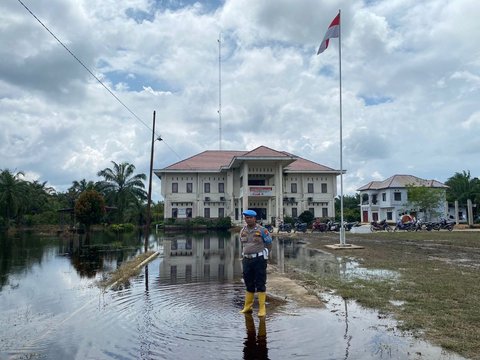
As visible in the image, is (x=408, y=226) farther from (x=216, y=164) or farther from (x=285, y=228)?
(x=216, y=164)

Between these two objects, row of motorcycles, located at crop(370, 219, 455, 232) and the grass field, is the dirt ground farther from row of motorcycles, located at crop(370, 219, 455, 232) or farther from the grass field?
row of motorcycles, located at crop(370, 219, 455, 232)

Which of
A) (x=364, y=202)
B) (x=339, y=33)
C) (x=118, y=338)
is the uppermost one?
(x=339, y=33)

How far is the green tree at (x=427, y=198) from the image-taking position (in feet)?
169

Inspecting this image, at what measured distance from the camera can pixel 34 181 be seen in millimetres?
66750

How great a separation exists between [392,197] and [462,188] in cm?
1100

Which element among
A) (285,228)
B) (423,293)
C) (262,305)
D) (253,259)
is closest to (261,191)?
(285,228)

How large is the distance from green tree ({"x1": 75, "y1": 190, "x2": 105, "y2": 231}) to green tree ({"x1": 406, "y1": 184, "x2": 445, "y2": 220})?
36.5 m

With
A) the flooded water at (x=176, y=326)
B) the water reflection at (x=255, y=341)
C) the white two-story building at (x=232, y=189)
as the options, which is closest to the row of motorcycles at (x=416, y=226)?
the white two-story building at (x=232, y=189)

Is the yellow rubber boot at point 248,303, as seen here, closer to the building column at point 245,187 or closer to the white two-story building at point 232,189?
the building column at point 245,187

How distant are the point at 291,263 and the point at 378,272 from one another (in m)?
3.58

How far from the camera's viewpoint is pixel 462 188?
6247cm

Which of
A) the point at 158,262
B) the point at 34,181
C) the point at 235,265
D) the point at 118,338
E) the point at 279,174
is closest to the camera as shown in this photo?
the point at 118,338

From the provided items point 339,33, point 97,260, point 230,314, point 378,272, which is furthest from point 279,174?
point 230,314

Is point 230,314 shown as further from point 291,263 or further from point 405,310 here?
point 291,263
